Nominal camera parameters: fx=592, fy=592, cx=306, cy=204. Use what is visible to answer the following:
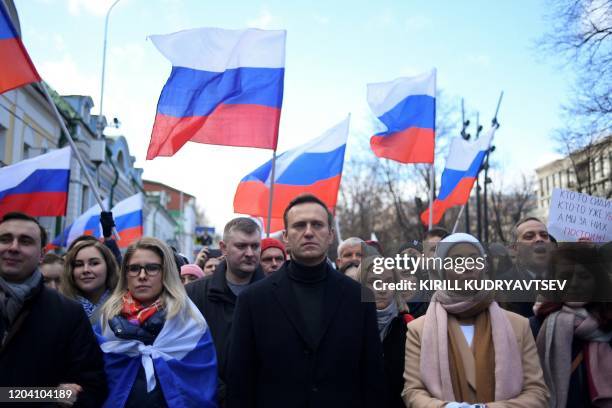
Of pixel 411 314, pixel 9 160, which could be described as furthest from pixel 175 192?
pixel 411 314

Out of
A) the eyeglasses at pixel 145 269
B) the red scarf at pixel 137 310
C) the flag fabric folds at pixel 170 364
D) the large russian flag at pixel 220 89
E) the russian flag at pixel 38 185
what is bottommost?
the flag fabric folds at pixel 170 364

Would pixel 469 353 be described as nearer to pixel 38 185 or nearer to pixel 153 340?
pixel 153 340

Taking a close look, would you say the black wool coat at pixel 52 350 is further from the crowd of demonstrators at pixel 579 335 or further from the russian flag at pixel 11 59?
the russian flag at pixel 11 59

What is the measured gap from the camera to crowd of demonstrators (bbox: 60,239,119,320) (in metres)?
4.46

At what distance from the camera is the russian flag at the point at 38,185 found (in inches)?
332

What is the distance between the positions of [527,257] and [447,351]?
76.7 inches

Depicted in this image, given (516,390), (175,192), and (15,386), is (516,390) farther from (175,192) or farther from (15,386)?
(175,192)

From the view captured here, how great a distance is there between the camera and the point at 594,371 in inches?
134

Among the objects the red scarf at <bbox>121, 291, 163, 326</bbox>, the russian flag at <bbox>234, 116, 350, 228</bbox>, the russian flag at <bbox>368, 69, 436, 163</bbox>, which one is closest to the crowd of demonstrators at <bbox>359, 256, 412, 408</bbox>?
the red scarf at <bbox>121, 291, 163, 326</bbox>

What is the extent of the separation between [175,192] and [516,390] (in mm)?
100704

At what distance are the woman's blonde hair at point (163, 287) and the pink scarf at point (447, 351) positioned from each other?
1472 mm

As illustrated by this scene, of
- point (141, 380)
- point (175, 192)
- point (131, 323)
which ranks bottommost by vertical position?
point (141, 380)

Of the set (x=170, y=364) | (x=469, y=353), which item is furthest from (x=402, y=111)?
(x=170, y=364)

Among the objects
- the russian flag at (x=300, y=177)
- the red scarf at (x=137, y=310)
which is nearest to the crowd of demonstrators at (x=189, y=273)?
the red scarf at (x=137, y=310)
